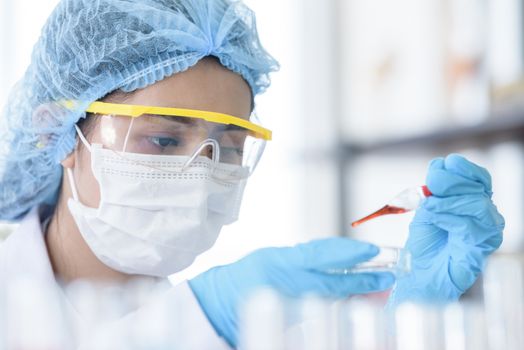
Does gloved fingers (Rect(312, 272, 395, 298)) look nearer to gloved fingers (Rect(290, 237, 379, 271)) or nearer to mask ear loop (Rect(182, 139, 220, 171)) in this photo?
gloved fingers (Rect(290, 237, 379, 271))

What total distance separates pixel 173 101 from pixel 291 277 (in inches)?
22.3

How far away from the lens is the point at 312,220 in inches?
166

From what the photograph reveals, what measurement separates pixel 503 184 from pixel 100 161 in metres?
2.08

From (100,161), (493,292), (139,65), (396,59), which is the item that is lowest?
(493,292)

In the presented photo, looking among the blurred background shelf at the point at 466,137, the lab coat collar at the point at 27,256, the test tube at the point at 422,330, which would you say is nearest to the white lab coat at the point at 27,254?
the lab coat collar at the point at 27,256

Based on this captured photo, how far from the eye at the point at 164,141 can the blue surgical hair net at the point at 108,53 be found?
0.38 ft

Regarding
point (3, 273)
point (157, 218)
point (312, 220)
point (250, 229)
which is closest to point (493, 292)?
point (157, 218)

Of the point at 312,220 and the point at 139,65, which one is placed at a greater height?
the point at 139,65

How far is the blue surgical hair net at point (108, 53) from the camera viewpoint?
148 cm

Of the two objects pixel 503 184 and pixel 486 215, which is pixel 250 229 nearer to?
pixel 503 184

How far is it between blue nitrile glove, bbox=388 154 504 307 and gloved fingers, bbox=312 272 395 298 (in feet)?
0.66

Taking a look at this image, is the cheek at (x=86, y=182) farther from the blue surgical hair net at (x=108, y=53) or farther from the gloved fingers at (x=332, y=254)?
the gloved fingers at (x=332, y=254)

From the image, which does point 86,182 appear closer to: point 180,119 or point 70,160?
point 70,160

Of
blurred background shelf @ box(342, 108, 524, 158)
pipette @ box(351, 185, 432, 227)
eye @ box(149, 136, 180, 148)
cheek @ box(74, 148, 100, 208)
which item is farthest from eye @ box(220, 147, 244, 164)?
blurred background shelf @ box(342, 108, 524, 158)
